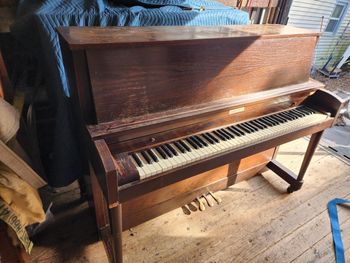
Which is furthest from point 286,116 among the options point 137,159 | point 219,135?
point 137,159

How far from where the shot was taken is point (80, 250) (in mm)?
1477

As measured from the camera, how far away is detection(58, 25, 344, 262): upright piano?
97 cm

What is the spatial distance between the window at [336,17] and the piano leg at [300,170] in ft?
14.0

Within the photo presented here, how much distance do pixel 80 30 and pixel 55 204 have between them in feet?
4.10

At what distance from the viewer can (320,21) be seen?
4.52m

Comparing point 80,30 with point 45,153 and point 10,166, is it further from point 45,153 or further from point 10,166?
point 45,153

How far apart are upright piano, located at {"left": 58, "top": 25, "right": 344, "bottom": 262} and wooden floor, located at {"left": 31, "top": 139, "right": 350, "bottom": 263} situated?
0.16 m

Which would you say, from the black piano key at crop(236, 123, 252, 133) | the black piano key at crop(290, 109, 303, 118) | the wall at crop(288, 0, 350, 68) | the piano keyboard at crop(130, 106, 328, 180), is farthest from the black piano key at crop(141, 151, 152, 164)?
the wall at crop(288, 0, 350, 68)

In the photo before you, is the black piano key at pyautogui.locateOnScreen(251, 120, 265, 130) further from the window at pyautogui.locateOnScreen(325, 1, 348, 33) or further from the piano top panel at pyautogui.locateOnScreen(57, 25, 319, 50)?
the window at pyautogui.locateOnScreen(325, 1, 348, 33)

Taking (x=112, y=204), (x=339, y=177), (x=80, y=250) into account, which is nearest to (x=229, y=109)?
(x=112, y=204)

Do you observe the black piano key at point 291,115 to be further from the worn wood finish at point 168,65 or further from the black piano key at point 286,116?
the worn wood finish at point 168,65

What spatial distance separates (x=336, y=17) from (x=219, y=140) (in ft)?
17.4

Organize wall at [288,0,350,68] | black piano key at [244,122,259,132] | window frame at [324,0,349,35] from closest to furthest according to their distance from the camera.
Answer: black piano key at [244,122,259,132] → wall at [288,0,350,68] → window frame at [324,0,349,35]

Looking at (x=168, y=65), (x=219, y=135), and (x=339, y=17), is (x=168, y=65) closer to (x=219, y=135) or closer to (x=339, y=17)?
(x=219, y=135)
